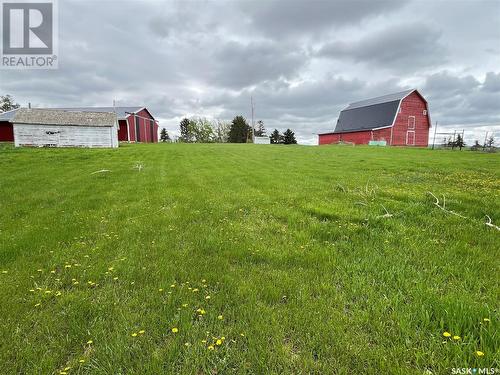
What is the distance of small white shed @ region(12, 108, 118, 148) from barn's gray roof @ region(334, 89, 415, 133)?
35.2 meters

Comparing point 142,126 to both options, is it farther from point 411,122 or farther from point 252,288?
point 252,288

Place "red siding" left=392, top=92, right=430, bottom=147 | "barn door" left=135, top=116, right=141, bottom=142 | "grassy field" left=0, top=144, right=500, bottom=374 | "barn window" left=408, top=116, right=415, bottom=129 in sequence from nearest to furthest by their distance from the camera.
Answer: "grassy field" left=0, top=144, right=500, bottom=374
"red siding" left=392, top=92, right=430, bottom=147
"barn window" left=408, top=116, right=415, bottom=129
"barn door" left=135, top=116, right=141, bottom=142

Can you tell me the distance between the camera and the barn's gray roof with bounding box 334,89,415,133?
39656 mm

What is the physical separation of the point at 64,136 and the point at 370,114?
135ft

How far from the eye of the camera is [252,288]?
114 inches

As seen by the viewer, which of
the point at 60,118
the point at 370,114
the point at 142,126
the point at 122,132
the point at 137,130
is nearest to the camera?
the point at 60,118

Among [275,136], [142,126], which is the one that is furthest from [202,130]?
[142,126]

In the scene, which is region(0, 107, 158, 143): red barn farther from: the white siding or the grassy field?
the grassy field

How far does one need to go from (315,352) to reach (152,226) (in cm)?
369

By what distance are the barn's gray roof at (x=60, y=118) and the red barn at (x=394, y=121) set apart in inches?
1364

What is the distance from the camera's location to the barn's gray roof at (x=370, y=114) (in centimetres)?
3966

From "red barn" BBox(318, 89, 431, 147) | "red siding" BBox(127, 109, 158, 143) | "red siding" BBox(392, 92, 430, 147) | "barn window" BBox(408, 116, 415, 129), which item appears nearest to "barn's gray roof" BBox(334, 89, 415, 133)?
"red barn" BBox(318, 89, 431, 147)

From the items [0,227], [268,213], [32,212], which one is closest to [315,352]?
[268,213]

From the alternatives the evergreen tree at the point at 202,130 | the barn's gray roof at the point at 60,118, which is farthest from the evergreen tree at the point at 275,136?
the barn's gray roof at the point at 60,118
